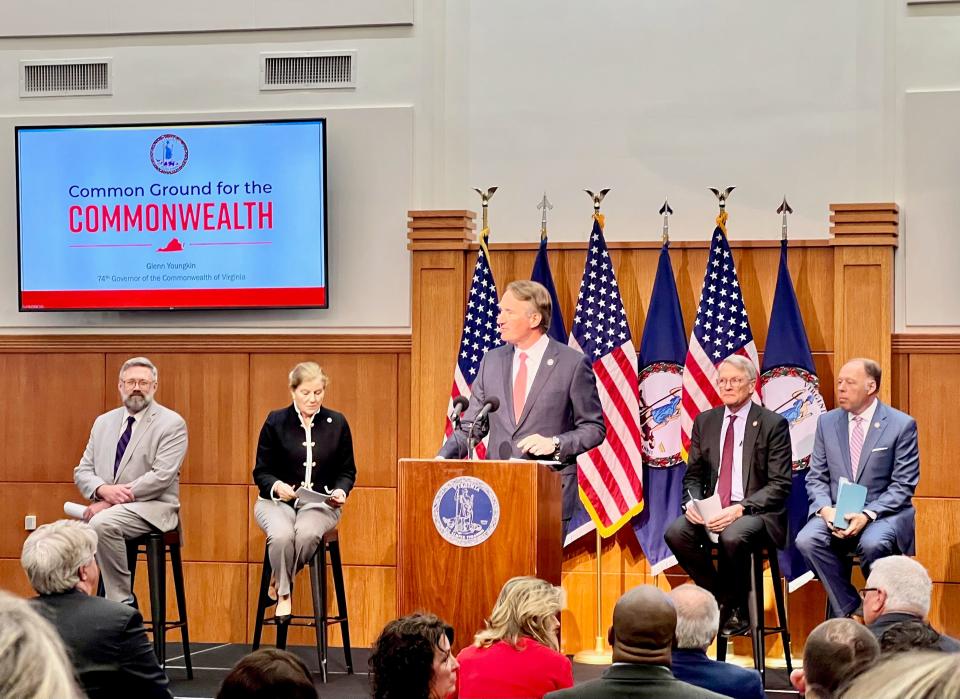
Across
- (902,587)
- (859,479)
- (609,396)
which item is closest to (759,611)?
(859,479)

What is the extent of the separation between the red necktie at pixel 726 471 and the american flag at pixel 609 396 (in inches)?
27.0

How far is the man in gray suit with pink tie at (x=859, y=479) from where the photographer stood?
6.32m

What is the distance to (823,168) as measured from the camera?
7711 millimetres

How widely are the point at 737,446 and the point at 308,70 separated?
3.59 metres

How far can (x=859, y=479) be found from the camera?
654cm

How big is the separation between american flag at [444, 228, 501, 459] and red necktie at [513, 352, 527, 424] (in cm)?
163

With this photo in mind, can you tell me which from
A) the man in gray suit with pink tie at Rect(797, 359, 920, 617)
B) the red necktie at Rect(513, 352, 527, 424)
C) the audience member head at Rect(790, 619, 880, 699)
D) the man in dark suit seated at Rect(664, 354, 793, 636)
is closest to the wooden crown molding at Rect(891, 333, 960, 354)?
the man in gray suit with pink tie at Rect(797, 359, 920, 617)

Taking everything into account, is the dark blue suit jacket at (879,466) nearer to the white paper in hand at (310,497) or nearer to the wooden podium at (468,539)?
the wooden podium at (468,539)

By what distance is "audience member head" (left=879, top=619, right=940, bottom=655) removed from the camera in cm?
354

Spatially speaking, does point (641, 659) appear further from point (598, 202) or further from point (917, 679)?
point (598, 202)

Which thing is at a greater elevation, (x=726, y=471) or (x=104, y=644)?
(x=726, y=471)

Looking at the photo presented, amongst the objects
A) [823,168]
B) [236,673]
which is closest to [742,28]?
[823,168]

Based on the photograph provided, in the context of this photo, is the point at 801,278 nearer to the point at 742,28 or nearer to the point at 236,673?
the point at 742,28

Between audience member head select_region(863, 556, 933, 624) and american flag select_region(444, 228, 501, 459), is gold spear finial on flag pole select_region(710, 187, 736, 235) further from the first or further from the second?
audience member head select_region(863, 556, 933, 624)
